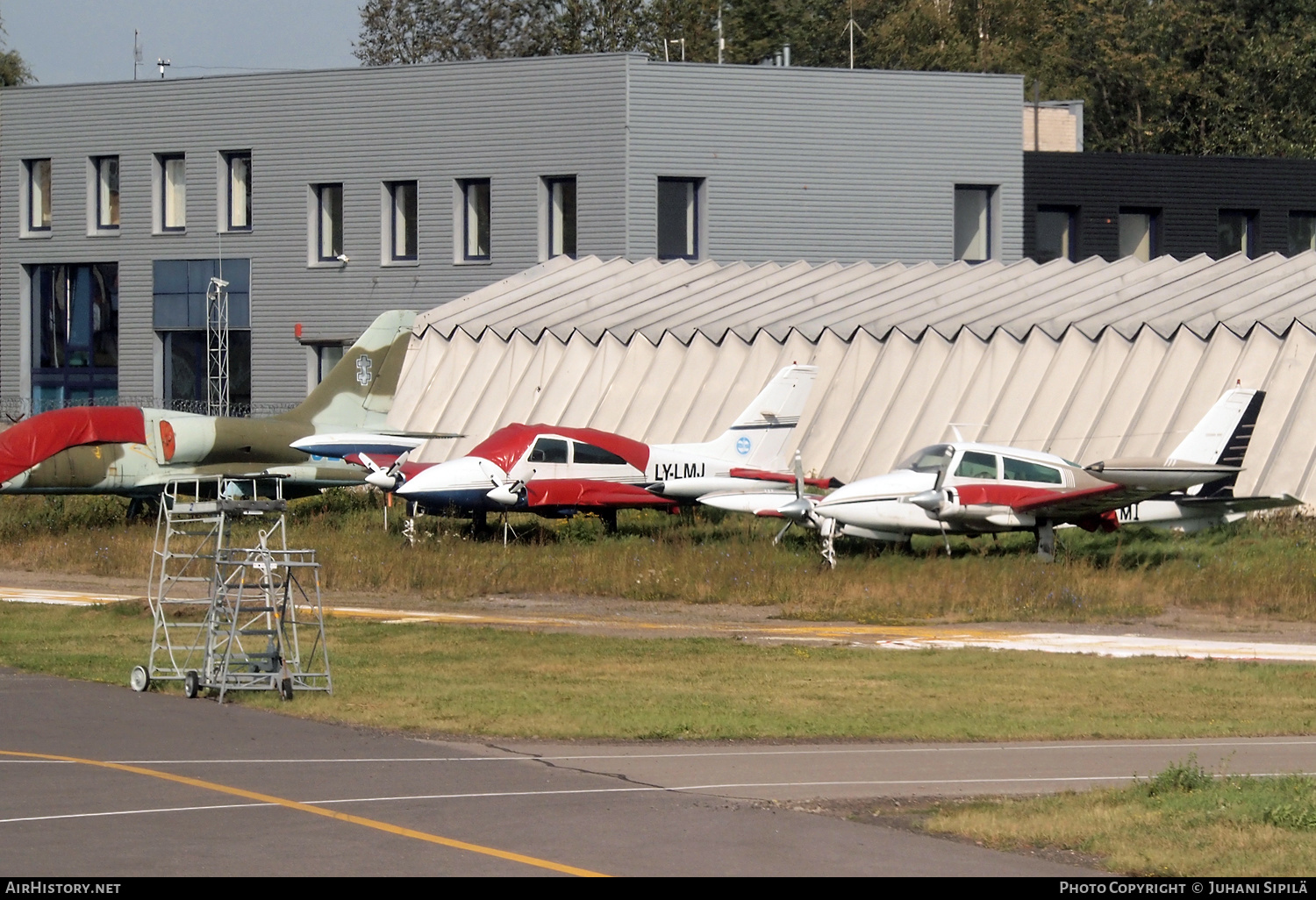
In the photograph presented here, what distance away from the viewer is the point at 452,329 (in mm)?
42250

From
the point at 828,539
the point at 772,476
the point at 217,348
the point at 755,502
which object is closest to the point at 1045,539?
the point at 828,539

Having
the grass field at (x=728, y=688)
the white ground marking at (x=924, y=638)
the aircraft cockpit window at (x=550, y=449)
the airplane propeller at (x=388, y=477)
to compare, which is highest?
the aircraft cockpit window at (x=550, y=449)

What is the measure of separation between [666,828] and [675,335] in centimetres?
2862

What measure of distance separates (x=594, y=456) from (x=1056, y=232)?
28334mm

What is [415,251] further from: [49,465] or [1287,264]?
[1287,264]

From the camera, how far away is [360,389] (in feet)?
126

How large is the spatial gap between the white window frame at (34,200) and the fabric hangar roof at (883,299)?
18.1m

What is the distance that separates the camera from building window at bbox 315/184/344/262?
2035 inches

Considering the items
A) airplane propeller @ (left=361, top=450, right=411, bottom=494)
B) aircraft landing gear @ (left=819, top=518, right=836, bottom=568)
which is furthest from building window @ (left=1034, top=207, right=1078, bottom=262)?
aircraft landing gear @ (left=819, top=518, right=836, bottom=568)

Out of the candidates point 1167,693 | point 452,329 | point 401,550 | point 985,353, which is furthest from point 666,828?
point 452,329

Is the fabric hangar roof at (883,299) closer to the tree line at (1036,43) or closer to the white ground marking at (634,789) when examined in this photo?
the white ground marking at (634,789)

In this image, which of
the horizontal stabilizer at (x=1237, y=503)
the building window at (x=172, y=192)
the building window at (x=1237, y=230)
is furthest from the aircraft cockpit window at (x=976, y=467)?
the building window at (x=172, y=192)

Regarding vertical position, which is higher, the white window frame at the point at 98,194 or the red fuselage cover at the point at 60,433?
the white window frame at the point at 98,194

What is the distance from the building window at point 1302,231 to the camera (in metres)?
57.5
